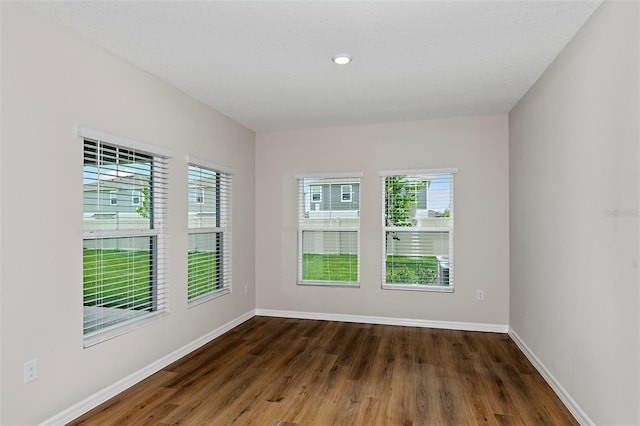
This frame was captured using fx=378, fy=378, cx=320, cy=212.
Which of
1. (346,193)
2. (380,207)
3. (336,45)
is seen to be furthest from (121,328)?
(380,207)

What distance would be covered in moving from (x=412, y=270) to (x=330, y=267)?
1082mm

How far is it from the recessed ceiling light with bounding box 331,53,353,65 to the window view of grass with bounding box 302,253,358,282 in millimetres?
2708

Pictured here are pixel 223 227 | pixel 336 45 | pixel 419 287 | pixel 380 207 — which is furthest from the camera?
pixel 380 207

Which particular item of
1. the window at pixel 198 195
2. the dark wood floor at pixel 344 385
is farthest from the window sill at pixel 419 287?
the window at pixel 198 195

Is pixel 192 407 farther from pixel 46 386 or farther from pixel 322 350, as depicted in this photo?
pixel 322 350

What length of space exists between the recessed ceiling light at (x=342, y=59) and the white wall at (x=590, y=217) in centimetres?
156

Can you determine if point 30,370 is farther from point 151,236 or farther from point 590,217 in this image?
point 590,217

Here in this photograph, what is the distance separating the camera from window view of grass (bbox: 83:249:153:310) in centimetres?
273

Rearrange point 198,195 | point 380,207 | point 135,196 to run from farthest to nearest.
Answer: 1. point 380,207
2. point 198,195
3. point 135,196

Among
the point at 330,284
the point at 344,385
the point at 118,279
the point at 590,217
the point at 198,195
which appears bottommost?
the point at 344,385

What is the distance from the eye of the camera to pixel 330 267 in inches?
202

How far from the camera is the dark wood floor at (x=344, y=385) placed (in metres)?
2.54

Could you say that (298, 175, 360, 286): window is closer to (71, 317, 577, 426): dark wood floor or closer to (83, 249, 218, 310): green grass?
(71, 317, 577, 426): dark wood floor

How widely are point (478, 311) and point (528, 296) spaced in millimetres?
961
